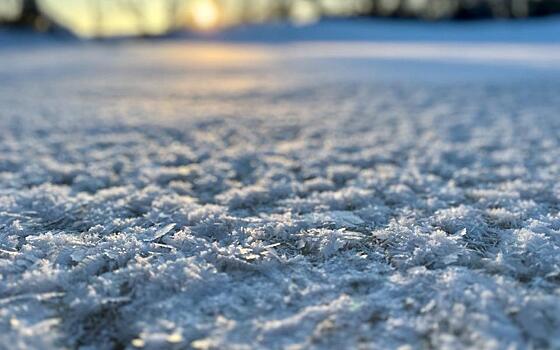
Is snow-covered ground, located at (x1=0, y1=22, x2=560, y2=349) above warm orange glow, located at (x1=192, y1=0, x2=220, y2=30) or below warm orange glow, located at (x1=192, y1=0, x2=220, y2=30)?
below

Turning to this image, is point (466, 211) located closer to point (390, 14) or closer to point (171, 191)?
point (171, 191)

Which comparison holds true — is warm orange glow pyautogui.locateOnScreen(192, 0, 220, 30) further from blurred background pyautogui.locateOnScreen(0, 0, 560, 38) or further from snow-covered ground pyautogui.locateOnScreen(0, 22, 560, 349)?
snow-covered ground pyautogui.locateOnScreen(0, 22, 560, 349)

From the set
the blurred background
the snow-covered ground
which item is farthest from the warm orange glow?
the snow-covered ground

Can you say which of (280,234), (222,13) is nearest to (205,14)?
(222,13)

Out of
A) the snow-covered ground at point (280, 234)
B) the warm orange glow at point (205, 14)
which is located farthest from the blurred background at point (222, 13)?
the snow-covered ground at point (280, 234)

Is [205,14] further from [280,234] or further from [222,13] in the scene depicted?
[280,234]

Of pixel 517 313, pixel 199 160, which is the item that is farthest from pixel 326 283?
pixel 199 160

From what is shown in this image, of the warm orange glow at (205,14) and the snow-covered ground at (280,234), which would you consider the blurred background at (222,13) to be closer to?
the warm orange glow at (205,14)
